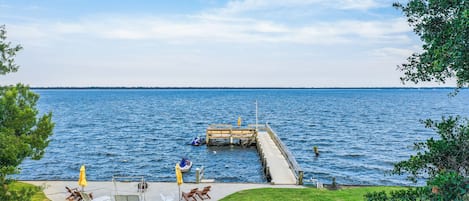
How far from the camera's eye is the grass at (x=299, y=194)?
13.4 meters

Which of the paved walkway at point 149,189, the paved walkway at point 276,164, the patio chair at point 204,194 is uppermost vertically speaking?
the patio chair at point 204,194

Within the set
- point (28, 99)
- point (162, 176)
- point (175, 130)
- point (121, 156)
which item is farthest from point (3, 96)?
point (175, 130)

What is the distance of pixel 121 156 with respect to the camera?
31.8 meters

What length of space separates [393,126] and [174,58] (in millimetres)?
53487

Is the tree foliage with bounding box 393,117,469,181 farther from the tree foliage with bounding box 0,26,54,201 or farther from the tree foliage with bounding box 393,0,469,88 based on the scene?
the tree foliage with bounding box 0,26,54,201

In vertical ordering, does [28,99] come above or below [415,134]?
above

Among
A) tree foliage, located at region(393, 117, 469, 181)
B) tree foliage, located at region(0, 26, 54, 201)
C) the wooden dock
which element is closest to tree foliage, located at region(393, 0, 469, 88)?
tree foliage, located at region(393, 117, 469, 181)

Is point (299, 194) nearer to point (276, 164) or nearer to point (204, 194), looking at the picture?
point (204, 194)

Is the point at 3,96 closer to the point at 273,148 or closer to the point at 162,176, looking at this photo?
the point at 162,176

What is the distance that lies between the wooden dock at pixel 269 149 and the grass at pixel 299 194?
1938 mm

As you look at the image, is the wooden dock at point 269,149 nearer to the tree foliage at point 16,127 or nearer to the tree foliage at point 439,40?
the tree foliage at point 16,127

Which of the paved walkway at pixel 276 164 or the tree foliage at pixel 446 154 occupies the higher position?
the tree foliage at pixel 446 154

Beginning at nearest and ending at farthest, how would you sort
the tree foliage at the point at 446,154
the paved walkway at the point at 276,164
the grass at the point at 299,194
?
the tree foliage at the point at 446,154, the grass at the point at 299,194, the paved walkway at the point at 276,164

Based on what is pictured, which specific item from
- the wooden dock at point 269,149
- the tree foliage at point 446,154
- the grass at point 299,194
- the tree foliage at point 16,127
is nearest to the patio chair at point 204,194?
the grass at point 299,194
